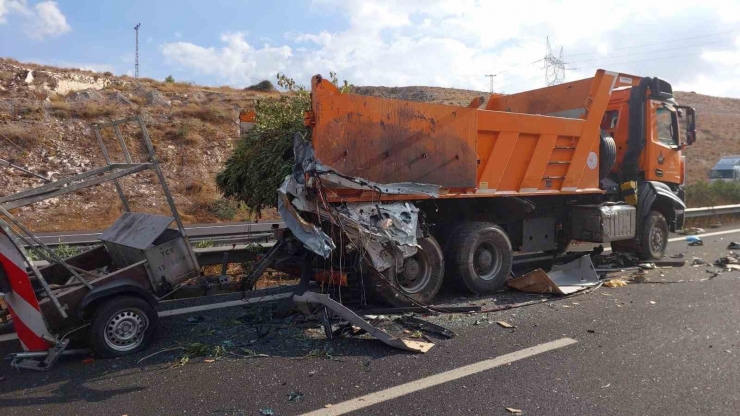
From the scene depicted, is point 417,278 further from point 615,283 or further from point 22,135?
point 22,135

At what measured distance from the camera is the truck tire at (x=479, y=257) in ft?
22.2

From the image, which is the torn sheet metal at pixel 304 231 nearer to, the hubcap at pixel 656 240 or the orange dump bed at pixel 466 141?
the orange dump bed at pixel 466 141

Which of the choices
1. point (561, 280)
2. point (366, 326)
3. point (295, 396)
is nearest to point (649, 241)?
point (561, 280)

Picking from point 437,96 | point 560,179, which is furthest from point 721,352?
point 437,96

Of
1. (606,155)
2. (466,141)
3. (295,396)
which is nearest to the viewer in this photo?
(295,396)

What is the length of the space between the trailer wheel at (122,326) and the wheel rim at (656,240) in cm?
803

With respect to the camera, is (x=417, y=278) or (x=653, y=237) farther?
(x=653, y=237)

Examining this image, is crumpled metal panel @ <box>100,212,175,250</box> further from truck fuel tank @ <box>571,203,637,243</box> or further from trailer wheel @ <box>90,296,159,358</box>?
truck fuel tank @ <box>571,203,637,243</box>

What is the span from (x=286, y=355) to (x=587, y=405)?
7.99ft

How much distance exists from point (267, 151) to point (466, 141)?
2.42 metres

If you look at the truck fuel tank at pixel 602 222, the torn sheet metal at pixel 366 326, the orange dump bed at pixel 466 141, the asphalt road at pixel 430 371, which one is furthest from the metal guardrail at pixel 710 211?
the torn sheet metal at pixel 366 326

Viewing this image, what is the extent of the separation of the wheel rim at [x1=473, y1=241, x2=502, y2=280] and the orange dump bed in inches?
28.6

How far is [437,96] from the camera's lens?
41.2 meters

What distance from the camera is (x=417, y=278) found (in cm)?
643
